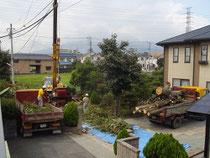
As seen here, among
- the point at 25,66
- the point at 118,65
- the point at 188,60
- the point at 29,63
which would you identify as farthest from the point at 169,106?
the point at 29,63

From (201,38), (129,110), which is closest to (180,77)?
(201,38)

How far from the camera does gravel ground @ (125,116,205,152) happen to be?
11155mm

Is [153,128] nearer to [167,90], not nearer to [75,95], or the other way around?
[167,90]

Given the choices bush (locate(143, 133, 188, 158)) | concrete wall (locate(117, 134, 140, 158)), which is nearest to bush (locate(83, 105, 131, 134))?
concrete wall (locate(117, 134, 140, 158))

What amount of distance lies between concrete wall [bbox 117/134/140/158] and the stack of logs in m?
4.92

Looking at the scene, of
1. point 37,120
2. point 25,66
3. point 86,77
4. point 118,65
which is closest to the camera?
point 37,120

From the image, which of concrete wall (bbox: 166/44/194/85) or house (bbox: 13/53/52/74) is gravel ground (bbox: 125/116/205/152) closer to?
concrete wall (bbox: 166/44/194/85)

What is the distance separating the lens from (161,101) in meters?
13.8

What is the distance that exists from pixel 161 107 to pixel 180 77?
326 inches

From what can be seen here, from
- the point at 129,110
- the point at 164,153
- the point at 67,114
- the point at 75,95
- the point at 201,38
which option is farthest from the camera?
the point at 75,95

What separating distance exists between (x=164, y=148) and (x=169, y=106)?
24.4ft

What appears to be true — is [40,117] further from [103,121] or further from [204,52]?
[204,52]

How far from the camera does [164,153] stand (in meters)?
6.41

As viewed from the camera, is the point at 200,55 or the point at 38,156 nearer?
the point at 38,156
